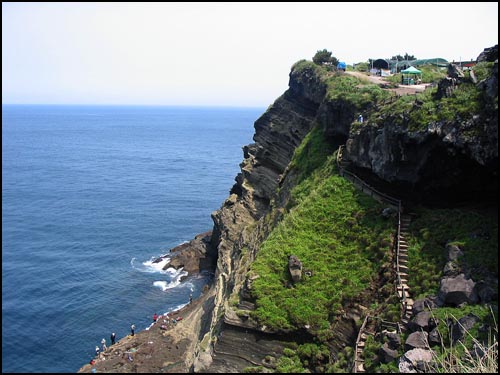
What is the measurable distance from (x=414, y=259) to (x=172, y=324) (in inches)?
1177

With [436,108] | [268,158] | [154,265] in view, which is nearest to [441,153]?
[436,108]

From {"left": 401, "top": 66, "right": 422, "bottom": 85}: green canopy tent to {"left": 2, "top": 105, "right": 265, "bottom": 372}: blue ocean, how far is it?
121 feet

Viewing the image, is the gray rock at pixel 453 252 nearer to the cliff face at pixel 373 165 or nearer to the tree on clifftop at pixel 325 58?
the cliff face at pixel 373 165

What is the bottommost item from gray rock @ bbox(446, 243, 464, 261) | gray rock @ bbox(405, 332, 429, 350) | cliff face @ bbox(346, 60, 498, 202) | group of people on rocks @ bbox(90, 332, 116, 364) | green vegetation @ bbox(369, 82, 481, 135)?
group of people on rocks @ bbox(90, 332, 116, 364)

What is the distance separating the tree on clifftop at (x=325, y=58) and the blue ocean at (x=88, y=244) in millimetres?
35853

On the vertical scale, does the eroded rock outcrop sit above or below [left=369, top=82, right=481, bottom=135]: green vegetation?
below

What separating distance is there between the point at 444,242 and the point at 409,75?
31770 mm

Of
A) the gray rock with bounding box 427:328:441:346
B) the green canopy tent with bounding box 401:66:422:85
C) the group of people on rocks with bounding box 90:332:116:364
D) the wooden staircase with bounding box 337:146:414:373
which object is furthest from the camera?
the green canopy tent with bounding box 401:66:422:85

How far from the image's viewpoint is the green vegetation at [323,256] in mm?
27078

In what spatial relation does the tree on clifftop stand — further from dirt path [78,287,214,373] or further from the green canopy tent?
dirt path [78,287,214,373]

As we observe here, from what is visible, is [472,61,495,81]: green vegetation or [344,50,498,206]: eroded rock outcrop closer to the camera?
[344,50,498,206]: eroded rock outcrop

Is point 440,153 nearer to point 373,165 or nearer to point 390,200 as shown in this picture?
point 390,200

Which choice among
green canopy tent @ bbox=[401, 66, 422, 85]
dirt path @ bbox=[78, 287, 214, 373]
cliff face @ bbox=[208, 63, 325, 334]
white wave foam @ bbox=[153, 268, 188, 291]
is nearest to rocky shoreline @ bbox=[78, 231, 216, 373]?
dirt path @ bbox=[78, 287, 214, 373]

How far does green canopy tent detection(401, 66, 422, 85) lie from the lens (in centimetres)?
4975
